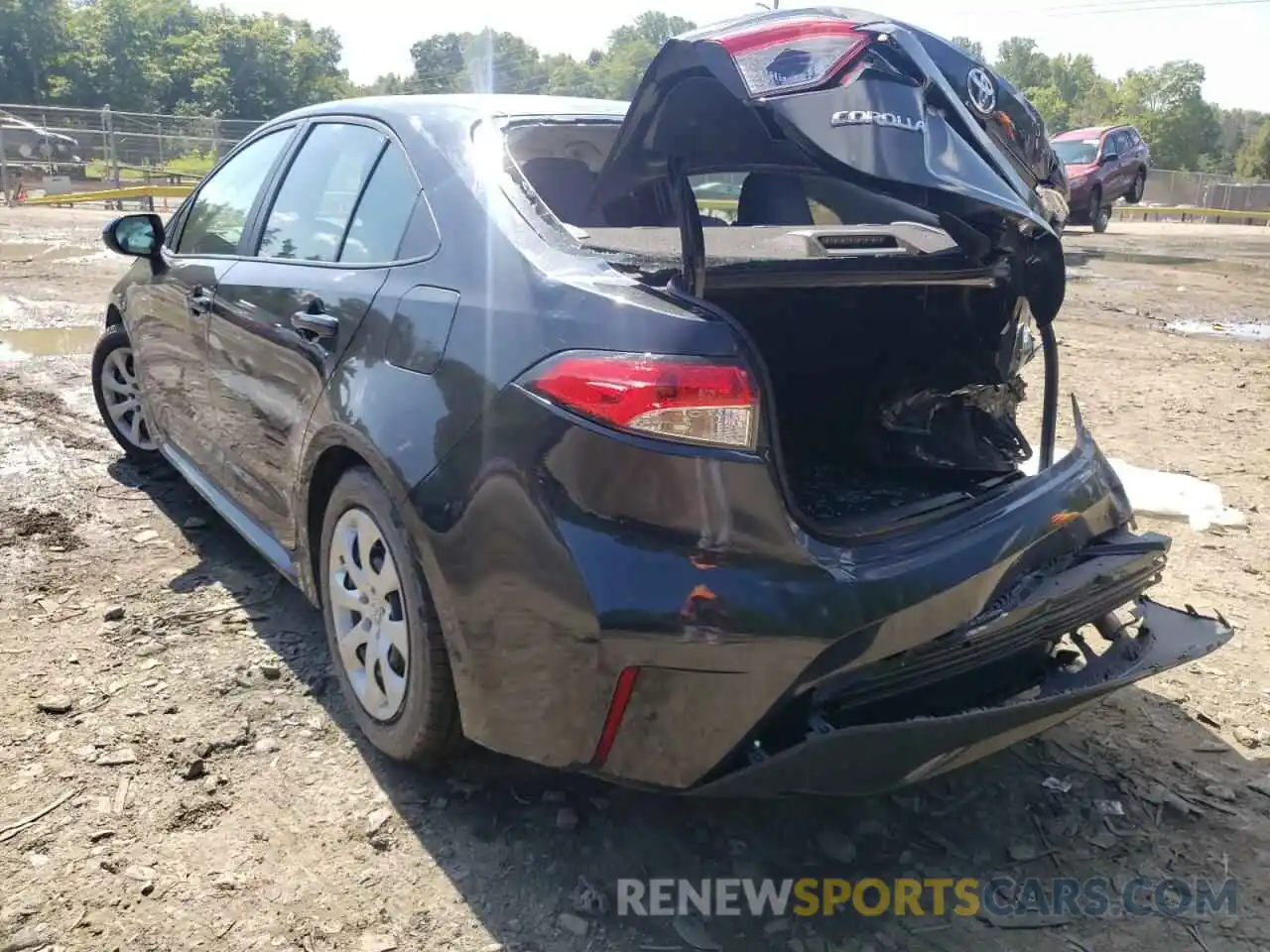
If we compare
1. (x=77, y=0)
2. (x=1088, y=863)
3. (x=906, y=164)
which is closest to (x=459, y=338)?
(x=906, y=164)

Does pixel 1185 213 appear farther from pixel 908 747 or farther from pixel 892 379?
pixel 908 747

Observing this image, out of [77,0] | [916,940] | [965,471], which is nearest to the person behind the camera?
[916,940]

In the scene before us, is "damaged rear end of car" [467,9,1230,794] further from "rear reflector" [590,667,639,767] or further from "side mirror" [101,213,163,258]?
"side mirror" [101,213,163,258]

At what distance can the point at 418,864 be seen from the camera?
2352 millimetres

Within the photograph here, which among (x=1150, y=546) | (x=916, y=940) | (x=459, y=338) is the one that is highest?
(x=459, y=338)

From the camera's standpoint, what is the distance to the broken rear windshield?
266 cm

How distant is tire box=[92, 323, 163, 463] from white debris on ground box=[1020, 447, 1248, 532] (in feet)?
14.3

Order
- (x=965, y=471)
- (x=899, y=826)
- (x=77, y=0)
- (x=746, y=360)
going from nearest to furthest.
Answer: (x=746, y=360) < (x=899, y=826) < (x=965, y=471) < (x=77, y=0)

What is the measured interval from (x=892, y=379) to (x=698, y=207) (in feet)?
2.65

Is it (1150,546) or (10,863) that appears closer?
(10,863)

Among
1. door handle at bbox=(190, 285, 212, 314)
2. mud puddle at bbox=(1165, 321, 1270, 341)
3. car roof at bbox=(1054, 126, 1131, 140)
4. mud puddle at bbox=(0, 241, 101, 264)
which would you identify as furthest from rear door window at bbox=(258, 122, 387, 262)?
car roof at bbox=(1054, 126, 1131, 140)

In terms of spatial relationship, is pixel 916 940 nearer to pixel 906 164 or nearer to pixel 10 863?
pixel 906 164

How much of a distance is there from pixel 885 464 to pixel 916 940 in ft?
4.13

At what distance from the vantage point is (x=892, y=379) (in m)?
3.06
